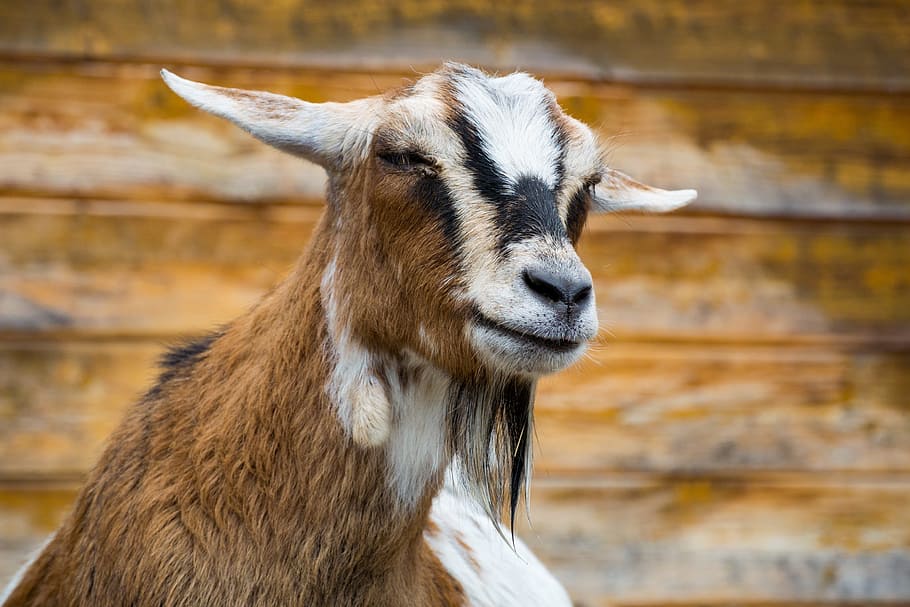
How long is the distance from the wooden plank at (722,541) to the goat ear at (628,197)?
5.77 feet

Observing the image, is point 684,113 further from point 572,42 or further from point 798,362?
point 798,362

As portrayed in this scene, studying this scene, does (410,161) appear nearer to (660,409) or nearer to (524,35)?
(524,35)

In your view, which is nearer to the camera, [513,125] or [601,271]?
[513,125]

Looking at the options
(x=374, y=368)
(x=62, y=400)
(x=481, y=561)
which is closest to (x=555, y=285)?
(x=374, y=368)

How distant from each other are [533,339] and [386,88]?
2.25 metres

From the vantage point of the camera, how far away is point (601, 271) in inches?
182

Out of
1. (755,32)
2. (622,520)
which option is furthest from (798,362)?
(755,32)

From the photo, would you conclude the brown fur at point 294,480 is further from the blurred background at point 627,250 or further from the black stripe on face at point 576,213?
the blurred background at point 627,250

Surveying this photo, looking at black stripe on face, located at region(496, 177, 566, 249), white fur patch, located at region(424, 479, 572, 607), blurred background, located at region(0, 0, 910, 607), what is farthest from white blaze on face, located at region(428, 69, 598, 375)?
blurred background, located at region(0, 0, 910, 607)

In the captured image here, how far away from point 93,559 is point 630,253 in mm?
2652

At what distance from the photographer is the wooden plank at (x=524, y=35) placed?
4297mm

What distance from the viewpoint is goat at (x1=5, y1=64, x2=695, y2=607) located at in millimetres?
2488

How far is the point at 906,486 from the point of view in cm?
493

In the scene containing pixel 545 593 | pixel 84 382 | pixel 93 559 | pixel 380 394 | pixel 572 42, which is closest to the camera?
pixel 380 394
